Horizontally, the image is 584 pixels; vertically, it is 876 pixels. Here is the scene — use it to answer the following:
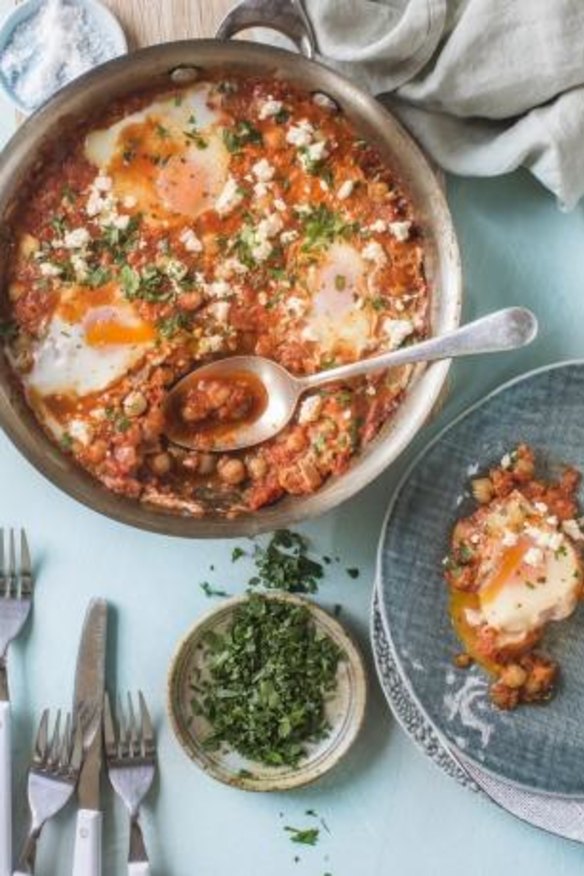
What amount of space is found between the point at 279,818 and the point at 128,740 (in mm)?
411

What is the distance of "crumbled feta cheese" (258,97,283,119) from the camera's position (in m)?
3.10

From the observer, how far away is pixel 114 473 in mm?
3053

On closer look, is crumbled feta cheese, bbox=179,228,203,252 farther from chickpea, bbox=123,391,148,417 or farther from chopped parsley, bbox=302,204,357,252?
chickpea, bbox=123,391,148,417

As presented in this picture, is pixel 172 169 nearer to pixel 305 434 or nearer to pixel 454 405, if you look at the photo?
pixel 305 434

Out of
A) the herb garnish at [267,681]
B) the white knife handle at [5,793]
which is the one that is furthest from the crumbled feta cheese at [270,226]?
the white knife handle at [5,793]

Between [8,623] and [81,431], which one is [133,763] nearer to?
[8,623]

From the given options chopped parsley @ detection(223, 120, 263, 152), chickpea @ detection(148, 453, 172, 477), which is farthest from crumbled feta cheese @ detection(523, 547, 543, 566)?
chopped parsley @ detection(223, 120, 263, 152)

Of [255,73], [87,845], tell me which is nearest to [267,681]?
[87,845]

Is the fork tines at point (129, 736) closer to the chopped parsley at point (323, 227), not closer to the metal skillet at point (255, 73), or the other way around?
the metal skillet at point (255, 73)

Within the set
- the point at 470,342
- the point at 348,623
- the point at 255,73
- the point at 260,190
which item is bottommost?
the point at 348,623

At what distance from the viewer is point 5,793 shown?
127 inches

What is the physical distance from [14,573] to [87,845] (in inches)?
25.6

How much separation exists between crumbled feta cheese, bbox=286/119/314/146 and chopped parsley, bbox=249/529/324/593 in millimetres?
894

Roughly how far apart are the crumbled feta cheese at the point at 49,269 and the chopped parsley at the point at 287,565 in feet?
2.59
